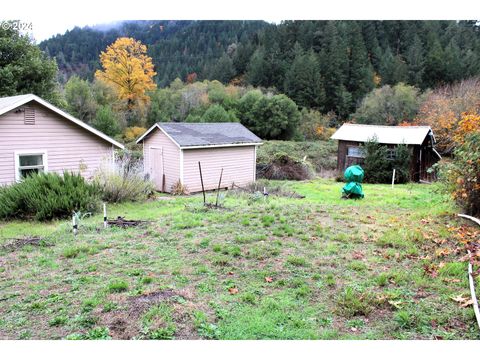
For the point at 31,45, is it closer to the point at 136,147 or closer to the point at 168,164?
the point at 136,147

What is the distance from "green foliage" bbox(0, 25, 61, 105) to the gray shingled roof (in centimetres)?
520

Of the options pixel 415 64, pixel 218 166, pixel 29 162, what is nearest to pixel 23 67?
pixel 29 162

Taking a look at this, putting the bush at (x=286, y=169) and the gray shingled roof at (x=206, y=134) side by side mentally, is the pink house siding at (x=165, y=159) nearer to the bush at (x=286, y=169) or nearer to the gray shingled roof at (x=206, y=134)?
the gray shingled roof at (x=206, y=134)

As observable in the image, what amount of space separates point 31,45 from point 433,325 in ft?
52.0

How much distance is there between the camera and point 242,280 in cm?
391

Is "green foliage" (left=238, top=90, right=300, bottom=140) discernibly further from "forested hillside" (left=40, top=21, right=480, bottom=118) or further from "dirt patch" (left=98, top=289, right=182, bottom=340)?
"dirt patch" (left=98, top=289, right=182, bottom=340)

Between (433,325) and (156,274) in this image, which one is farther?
(156,274)

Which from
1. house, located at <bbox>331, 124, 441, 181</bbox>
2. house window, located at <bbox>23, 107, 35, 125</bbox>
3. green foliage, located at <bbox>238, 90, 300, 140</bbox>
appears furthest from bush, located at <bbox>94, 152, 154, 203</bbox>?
green foliage, located at <bbox>238, 90, 300, 140</bbox>

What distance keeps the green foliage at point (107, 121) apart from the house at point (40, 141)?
24.0 feet

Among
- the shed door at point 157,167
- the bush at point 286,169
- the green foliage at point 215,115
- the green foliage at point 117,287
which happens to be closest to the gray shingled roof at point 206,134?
the shed door at point 157,167

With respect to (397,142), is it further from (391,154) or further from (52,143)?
(52,143)

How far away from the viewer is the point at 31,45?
14422mm

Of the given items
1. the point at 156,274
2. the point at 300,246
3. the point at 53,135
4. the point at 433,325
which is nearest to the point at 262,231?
the point at 300,246

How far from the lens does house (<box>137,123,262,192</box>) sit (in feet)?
41.8
